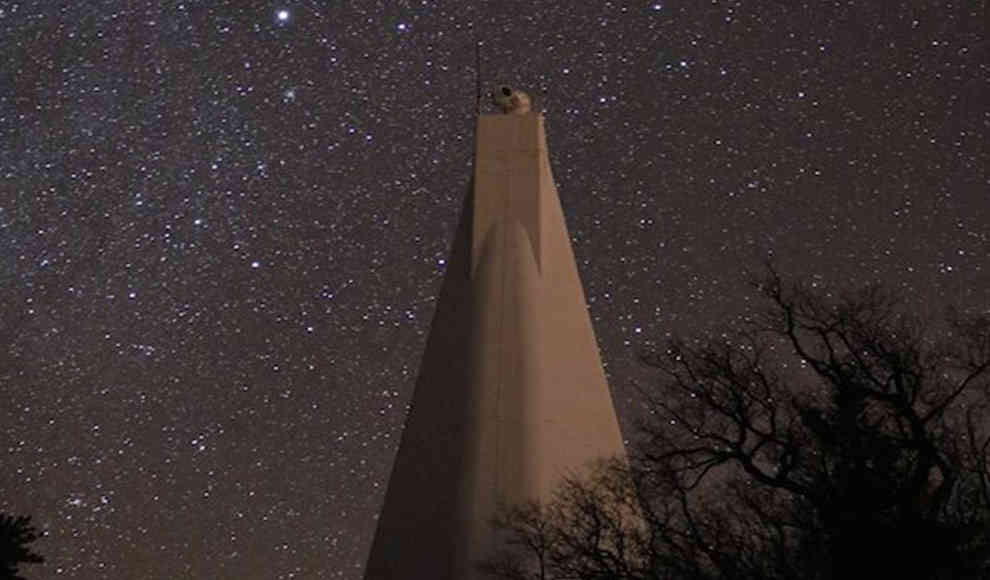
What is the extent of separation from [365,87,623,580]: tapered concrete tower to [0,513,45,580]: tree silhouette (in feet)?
12.4

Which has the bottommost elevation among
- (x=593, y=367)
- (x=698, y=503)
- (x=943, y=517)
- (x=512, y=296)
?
(x=943, y=517)

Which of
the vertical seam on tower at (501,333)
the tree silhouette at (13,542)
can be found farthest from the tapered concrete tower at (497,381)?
the tree silhouette at (13,542)

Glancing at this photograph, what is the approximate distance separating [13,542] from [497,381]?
550cm

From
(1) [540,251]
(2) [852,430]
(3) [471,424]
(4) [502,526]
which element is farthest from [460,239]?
(2) [852,430]

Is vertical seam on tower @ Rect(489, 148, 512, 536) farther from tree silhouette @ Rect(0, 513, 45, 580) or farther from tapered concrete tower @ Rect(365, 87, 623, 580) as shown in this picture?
tree silhouette @ Rect(0, 513, 45, 580)

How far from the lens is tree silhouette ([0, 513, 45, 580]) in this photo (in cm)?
1036

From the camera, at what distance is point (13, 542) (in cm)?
1048

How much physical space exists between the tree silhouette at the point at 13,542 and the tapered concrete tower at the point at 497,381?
3785 mm

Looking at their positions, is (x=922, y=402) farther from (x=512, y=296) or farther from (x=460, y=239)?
(x=460, y=239)

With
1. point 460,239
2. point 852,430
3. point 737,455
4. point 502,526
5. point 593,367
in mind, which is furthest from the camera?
point 460,239

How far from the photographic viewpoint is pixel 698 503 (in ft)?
25.2

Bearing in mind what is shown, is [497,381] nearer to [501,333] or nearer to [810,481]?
[501,333]

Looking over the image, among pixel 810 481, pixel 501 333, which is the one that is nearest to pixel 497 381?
pixel 501 333

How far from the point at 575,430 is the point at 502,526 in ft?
6.23
